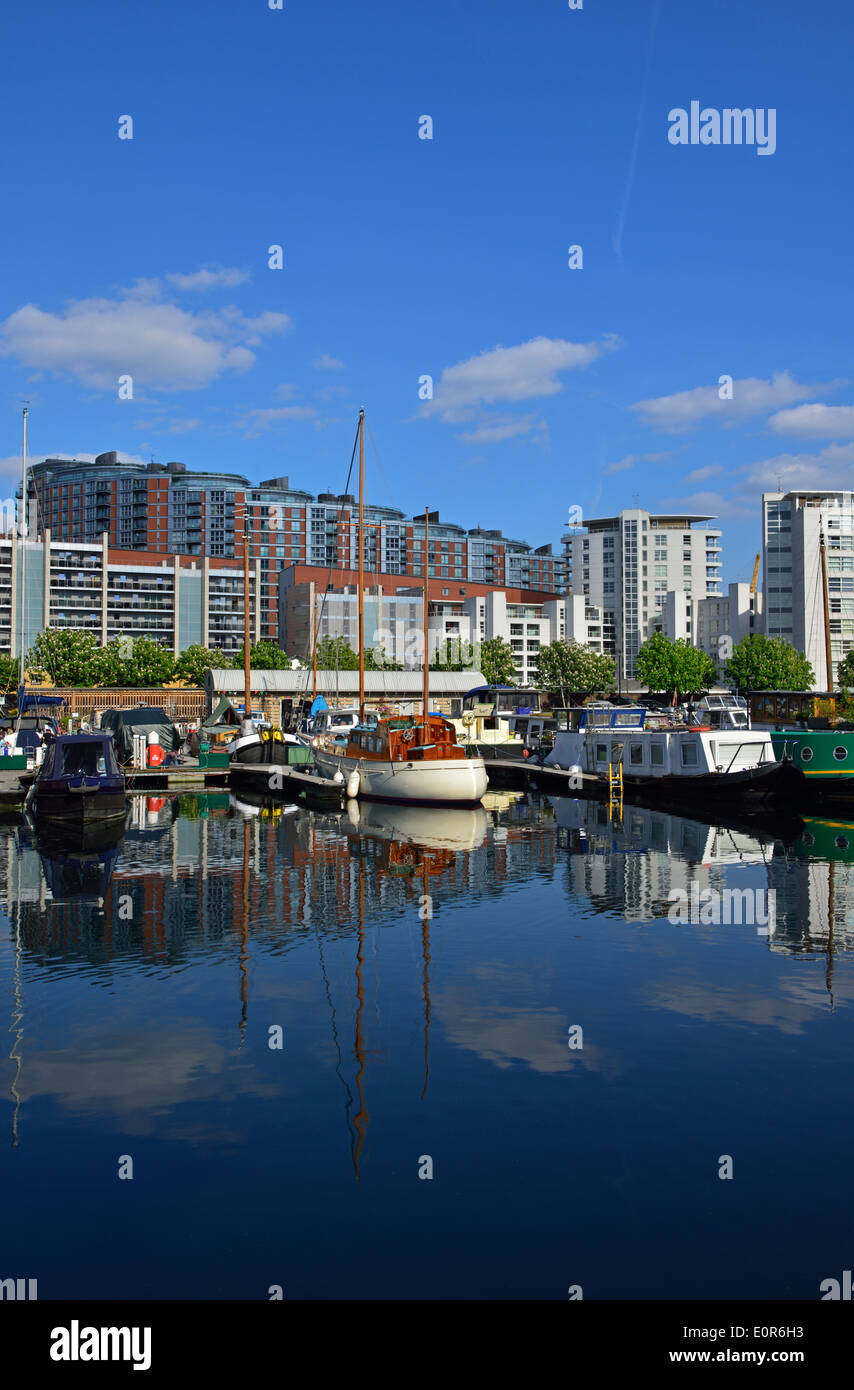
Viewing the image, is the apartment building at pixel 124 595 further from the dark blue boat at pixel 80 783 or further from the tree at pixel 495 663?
the dark blue boat at pixel 80 783

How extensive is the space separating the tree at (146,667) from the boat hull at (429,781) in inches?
3015

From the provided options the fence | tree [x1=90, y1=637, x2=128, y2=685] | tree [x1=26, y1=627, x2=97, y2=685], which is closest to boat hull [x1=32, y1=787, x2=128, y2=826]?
the fence

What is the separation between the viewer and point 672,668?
134750 millimetres

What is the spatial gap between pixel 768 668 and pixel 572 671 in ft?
98.9

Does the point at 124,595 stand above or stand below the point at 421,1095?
above

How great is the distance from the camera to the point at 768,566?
16325 centimetres

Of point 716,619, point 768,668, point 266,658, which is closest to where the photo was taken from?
point 768,668

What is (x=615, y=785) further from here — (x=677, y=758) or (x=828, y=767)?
(x=828, y=767)

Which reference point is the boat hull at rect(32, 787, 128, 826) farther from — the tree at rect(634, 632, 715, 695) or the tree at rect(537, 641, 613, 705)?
the tree at rect(537, 641, 613, 705)

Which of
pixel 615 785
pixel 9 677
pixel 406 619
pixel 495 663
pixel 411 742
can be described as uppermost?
pixel 406 619

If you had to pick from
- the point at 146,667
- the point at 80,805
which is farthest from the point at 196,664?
the point at 80,805

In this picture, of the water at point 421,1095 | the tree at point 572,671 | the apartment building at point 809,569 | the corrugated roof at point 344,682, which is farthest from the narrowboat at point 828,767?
the apartment building at point 809,569

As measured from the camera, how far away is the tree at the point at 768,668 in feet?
420

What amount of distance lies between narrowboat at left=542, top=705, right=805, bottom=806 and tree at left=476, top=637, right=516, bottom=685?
8937 centimetres
